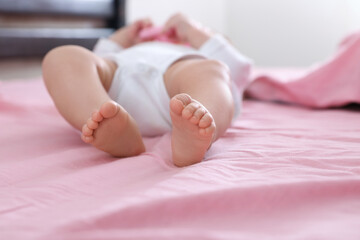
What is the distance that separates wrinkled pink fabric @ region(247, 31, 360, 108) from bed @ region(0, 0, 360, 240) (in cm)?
29

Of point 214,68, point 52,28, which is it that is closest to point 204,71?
point 214,68

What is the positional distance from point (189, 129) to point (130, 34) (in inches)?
34.0

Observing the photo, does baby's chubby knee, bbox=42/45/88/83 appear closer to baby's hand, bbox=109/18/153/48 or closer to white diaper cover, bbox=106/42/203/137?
white diaper cover, bbox=106/42/203/137

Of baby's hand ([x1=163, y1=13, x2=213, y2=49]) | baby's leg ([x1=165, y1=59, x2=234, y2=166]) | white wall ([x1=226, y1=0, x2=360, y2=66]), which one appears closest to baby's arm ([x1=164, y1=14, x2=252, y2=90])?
baby's hand ([x1=163, y1=13, x2=213, y2=49])

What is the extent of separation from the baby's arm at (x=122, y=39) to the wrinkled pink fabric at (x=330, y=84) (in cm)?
43

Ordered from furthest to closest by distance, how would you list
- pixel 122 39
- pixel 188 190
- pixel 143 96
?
pixel 122 39
pixel 143 96
pixel 188 190

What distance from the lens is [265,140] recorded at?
31.6 inches

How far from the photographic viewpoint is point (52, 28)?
90.0 inches

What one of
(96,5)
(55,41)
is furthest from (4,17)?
(96,5)

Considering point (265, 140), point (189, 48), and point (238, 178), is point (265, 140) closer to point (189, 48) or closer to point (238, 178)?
point (238, 178)

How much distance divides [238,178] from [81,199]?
194mm

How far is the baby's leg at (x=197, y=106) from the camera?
0.62 metres

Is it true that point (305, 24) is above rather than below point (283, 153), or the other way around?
below

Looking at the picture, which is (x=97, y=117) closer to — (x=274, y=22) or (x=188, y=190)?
(x=188, y=190)
